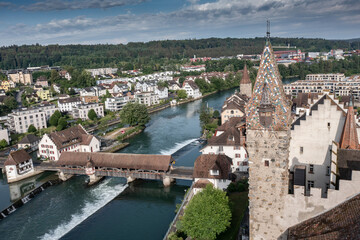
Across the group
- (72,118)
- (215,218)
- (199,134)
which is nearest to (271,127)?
(215,218)

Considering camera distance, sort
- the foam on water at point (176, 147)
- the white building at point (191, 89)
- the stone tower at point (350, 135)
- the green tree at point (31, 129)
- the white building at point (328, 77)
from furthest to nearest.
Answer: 1. the white building at point (328, 77)
2. the white building at point (191, 89)
3. the green tree at point (31, 129)
4. the foam on water at point (176, 147)
5. the stone tower at point (350, 135)

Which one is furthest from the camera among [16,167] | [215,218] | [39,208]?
[16,167]

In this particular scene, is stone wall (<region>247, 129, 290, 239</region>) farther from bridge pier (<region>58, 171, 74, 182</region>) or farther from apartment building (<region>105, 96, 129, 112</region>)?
apartment building (<region>105, 96, 129, 112</region>)

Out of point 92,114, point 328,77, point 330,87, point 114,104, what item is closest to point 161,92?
point 114,104

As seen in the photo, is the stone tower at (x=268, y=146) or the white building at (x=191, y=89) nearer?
the stone tower at (x=268, y=146)

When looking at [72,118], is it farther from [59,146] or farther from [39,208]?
[39,208]

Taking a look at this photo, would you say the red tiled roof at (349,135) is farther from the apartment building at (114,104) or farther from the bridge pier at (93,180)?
the apartment building at (114,104)

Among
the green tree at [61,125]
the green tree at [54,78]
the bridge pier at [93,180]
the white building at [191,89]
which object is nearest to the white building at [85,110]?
the green tree at [61,125]

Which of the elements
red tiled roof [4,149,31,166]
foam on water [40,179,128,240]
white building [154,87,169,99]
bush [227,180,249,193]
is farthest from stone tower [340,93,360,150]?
white building [154,87,169,99]
